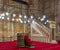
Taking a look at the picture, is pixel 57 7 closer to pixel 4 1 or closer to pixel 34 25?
pixel 34 25

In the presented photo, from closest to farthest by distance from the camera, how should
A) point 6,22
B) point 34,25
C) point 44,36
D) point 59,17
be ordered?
point 44,36 < point 34,25 < point 6,22 < point 59,17

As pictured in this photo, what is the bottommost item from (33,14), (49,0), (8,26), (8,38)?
(8,38)

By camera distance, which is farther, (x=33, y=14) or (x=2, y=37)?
(x=33, y=14)

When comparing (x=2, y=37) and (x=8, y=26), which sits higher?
(x=8, y=26)

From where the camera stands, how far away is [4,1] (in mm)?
17688

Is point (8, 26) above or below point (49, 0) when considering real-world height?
below

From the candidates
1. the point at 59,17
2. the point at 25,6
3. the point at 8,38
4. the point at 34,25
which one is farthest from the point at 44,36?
the point at 25,6

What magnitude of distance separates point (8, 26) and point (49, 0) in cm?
645

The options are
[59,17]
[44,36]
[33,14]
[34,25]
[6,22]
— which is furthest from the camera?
[33,14]

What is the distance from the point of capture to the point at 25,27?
62.7 ft

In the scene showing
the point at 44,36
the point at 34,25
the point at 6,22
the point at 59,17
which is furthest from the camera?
the point at 59,17

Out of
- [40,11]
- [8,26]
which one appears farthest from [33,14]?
[8,26]

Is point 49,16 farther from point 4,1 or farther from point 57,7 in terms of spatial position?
point 4,1

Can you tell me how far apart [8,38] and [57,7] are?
6.88m
